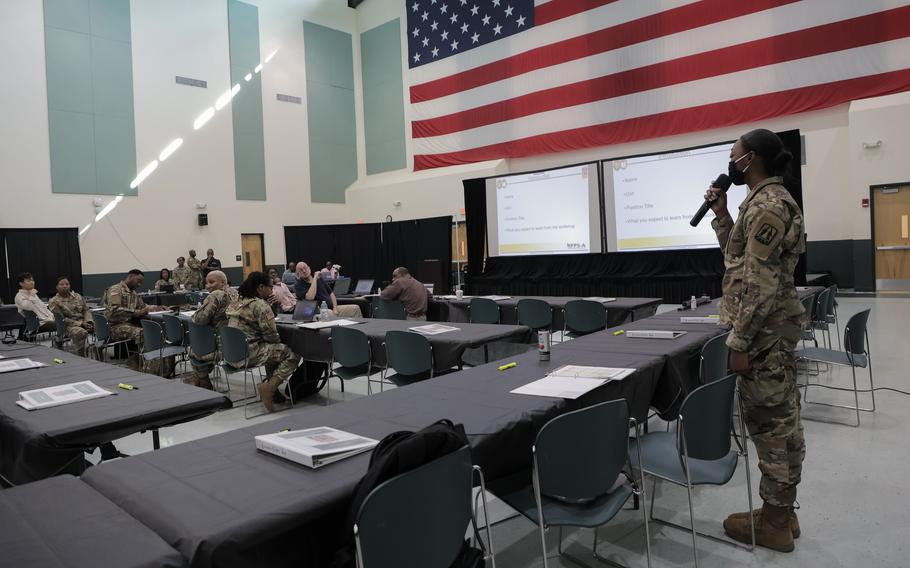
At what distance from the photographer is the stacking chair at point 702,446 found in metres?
2.06

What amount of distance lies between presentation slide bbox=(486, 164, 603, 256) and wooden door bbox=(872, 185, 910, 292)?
4988 millimetres

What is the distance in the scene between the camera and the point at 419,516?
1395 millimetres

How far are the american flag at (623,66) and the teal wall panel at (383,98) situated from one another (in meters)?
1.27

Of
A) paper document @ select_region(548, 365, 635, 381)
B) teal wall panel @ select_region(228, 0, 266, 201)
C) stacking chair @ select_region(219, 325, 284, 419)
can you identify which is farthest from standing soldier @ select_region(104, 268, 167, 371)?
teal wall panel @ select_region(228, 0, 266, 201)

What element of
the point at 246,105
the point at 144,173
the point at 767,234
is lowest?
the point at 767,234

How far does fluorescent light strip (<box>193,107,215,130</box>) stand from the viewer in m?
14.1

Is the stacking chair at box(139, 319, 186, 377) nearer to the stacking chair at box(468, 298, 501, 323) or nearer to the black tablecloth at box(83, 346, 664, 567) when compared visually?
the stacking chair at box(468, 298, 501, 323)

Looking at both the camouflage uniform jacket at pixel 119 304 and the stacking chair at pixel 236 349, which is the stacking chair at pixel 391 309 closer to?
the stacking chair at pixel 236 349

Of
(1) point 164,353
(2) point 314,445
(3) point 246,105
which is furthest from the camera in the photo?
(3) point 246,105

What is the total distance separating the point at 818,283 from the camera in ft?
33.0

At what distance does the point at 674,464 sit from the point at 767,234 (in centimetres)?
98

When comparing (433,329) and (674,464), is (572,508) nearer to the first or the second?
(674,464)

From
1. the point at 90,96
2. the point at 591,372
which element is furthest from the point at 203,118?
the point at 591,372

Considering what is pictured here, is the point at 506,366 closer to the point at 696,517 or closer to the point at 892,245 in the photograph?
the point at 696,517
